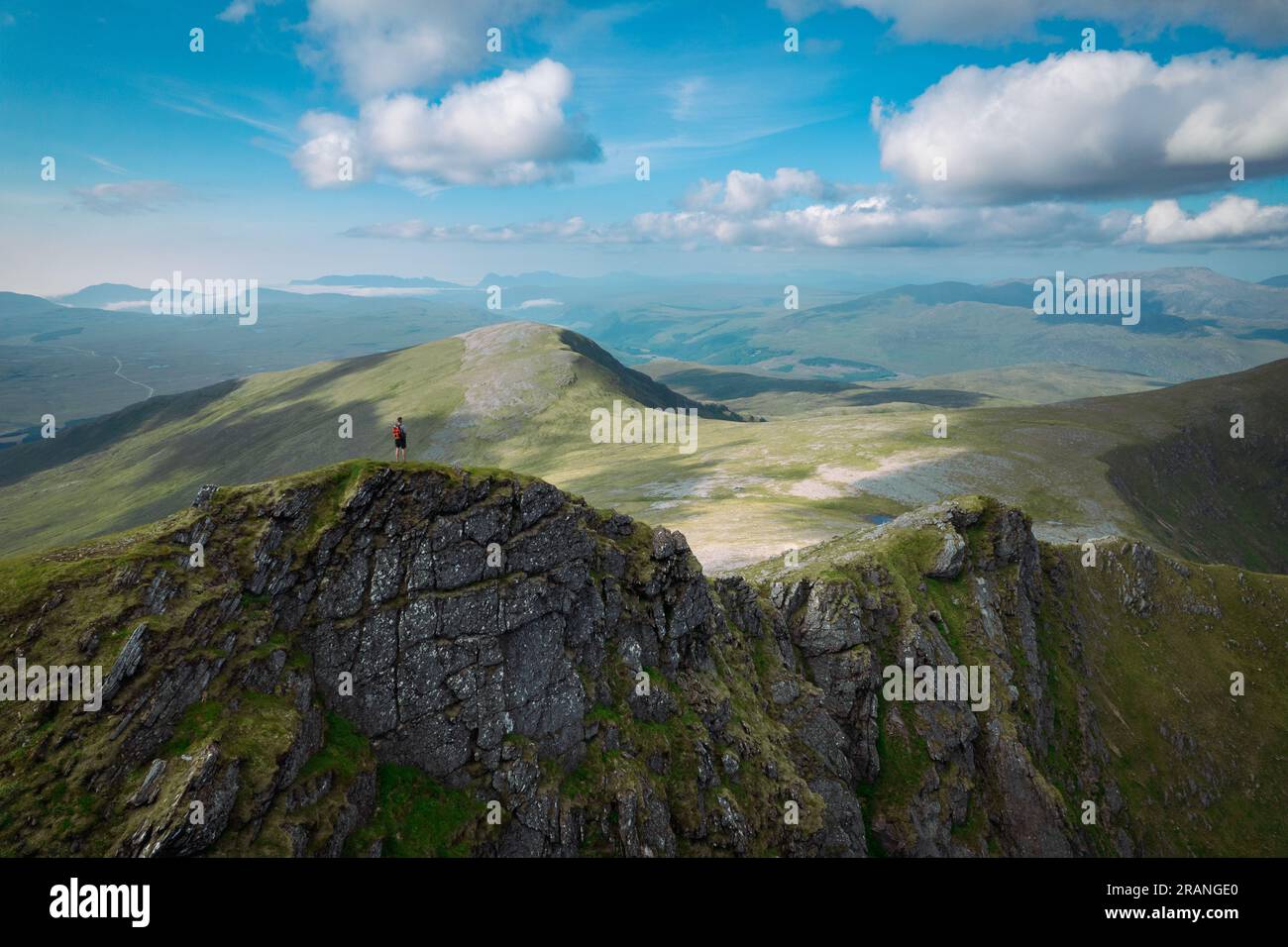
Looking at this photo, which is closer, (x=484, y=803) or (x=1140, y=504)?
(x=484, y=803)

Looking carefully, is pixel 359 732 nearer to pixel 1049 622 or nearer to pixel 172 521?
pixel 172 521

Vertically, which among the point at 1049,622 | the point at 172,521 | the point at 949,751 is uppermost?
the point at 172,521

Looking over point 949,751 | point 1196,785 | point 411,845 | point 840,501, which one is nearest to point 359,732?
point 411,845

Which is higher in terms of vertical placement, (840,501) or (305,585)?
(305,585)

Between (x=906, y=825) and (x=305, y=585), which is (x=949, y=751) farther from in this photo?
(x=305, y=585)
